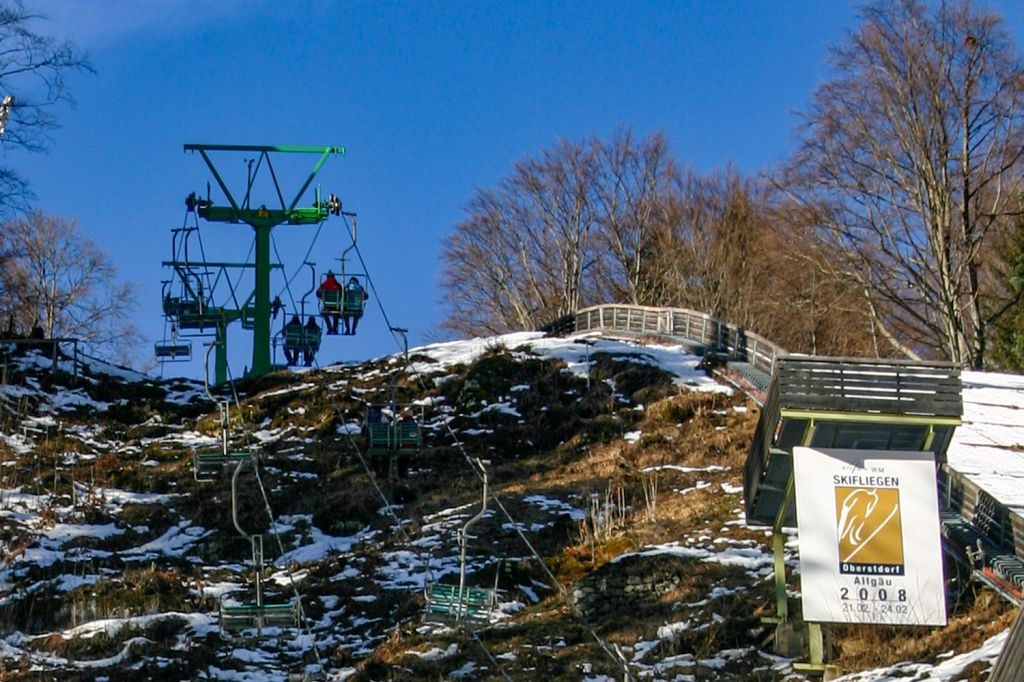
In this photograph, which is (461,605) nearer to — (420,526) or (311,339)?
(420,526)

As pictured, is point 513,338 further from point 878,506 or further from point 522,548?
point 878,506

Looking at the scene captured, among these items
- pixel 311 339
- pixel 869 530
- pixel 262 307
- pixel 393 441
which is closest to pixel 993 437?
pixel 393 441

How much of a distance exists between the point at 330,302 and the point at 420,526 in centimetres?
1178

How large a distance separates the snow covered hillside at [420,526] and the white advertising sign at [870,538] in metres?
1.23

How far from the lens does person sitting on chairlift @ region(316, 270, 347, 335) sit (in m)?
40.0

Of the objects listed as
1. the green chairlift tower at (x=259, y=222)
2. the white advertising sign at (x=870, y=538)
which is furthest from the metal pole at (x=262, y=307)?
the white advertising sign at (x=870, y=538)

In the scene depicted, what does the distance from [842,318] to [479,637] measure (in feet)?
109

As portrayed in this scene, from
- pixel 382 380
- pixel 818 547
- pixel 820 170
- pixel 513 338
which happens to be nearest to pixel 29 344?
pixel 382 380

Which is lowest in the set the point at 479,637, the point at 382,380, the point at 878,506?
the point at 479,637

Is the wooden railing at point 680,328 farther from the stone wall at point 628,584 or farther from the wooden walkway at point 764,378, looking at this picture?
the stone wall at point 628,584

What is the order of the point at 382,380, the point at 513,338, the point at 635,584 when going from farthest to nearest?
the point at 513,338 < the point at 382,380 < the point at 635,584

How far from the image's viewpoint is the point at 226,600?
2566 cm

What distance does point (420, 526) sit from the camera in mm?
29391

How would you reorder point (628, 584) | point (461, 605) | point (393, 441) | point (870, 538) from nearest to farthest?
point (870, 538) → point (461, 605) → point (628, 584) → point (393, 441)
